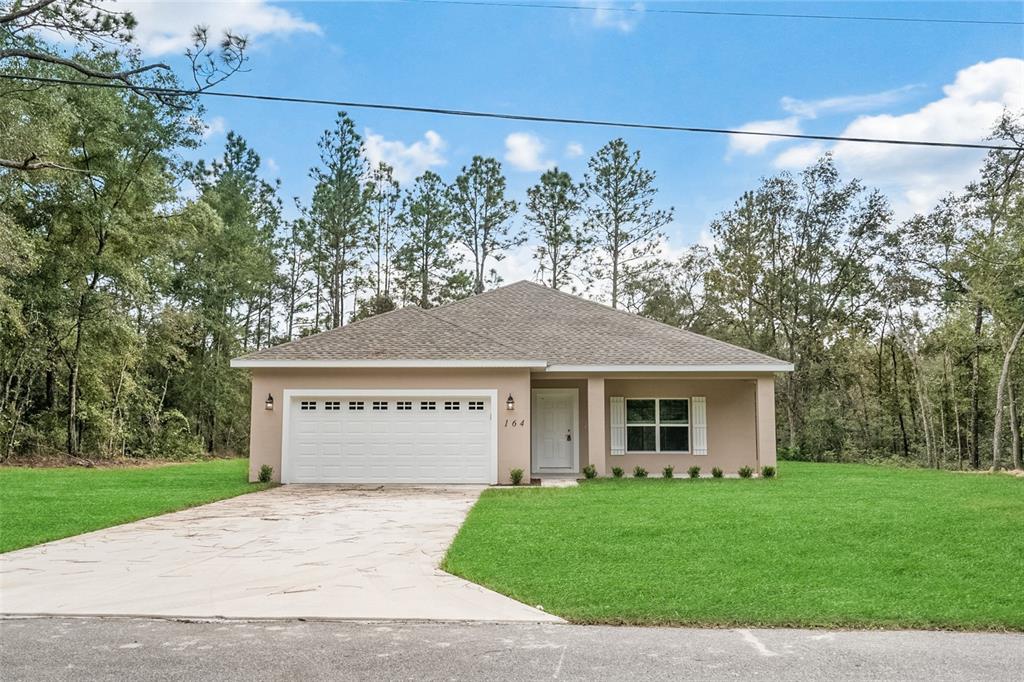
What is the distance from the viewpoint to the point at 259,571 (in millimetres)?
6648

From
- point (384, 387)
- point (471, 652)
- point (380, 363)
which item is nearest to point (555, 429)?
point (384, 387)

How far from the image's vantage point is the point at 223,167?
100ft

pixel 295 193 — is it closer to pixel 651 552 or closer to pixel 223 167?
pixel 223 167

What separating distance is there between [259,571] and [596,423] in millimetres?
10162

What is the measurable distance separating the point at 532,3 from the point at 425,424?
27.0 feet

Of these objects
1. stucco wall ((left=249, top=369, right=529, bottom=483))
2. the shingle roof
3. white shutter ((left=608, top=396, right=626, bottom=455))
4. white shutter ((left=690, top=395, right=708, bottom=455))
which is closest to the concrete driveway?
stucco wall ((left=249, top=369, right=529, bottom=483))

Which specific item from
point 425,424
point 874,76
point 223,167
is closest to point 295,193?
point 223,167

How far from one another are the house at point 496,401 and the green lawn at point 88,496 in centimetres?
182

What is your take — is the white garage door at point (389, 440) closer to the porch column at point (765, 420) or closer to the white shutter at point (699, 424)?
the white shutter at point (699, 424)

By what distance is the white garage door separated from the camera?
15141 millimetres

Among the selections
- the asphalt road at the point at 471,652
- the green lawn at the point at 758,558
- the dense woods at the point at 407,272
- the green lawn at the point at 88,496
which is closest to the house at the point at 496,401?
the green lawn at the point at 88,496

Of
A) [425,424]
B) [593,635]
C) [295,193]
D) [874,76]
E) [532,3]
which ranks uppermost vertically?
[295,193]

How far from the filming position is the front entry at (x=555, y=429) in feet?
57.5

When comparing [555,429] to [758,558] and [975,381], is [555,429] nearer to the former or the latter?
[758,558]
